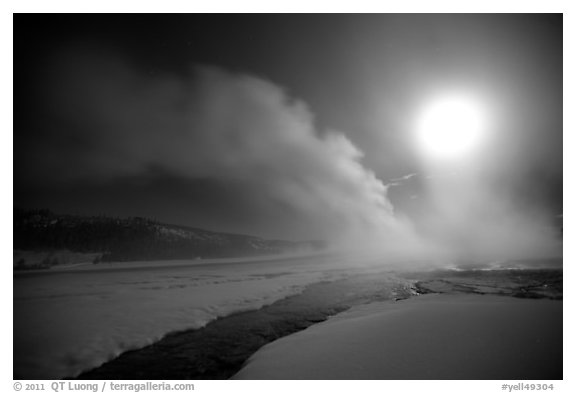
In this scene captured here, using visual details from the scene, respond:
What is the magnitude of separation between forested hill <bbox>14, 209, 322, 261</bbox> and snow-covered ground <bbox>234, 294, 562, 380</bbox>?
A: 58.9 metres

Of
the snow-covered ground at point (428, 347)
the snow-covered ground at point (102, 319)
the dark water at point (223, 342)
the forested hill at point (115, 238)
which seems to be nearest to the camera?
the snow-covered ground at point (428, 347)

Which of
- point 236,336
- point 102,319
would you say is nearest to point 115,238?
point 102,319

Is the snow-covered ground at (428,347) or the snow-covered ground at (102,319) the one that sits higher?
the snow-covered ground at (428,347)

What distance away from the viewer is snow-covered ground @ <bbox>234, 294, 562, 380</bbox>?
424cm

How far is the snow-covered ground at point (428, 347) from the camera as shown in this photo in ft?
13.9

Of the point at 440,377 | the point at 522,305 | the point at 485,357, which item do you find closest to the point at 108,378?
the point at 440,377

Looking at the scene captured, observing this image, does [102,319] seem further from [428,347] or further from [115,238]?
[115,238]

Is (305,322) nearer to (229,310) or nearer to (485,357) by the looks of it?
(229,310)

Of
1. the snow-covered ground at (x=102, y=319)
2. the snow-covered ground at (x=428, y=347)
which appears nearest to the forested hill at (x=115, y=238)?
the snow-covered ground at (x=102, y=319)

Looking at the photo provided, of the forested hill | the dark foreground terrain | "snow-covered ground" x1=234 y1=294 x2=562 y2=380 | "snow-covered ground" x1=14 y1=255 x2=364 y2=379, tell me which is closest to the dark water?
the dark foreground terrain

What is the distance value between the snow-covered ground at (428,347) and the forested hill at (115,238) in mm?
58935

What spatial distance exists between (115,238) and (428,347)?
73759 millimetres

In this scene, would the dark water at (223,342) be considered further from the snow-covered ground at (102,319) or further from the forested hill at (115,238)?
the forested hill at (115,238)
